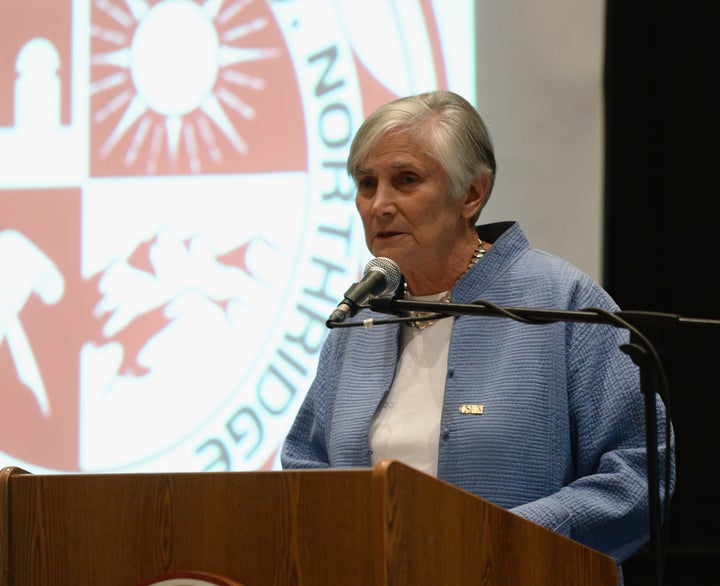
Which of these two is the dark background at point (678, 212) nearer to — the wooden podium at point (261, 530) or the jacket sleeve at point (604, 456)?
the jacket sleeve at point (604, 456)

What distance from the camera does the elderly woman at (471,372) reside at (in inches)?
73.3

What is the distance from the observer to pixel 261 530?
50.7 inches

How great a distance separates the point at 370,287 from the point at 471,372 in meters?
0.46

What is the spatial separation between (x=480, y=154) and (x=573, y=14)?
2.86ft

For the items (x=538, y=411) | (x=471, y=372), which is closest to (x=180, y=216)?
(x=471, y=372)

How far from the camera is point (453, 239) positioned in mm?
2174

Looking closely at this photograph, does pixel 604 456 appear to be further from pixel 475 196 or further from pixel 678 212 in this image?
pixel 678 212

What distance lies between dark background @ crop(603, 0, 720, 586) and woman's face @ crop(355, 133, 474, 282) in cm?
96

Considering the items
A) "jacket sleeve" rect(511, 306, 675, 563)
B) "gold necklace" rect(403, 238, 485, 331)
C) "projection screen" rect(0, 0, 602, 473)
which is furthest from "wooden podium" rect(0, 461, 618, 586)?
"projection screen" rect(0, 0, 602, 473)

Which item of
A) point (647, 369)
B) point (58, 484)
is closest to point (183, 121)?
point (58, 484)

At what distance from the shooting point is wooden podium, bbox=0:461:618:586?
124 centimetres

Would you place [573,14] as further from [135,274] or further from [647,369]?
[647,369]

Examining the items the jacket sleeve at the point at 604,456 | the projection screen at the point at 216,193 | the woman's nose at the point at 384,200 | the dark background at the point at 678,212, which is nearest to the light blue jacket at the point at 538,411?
the jacket sleeve at the point at 604,456

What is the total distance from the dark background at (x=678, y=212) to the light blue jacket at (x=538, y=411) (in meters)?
0.91
